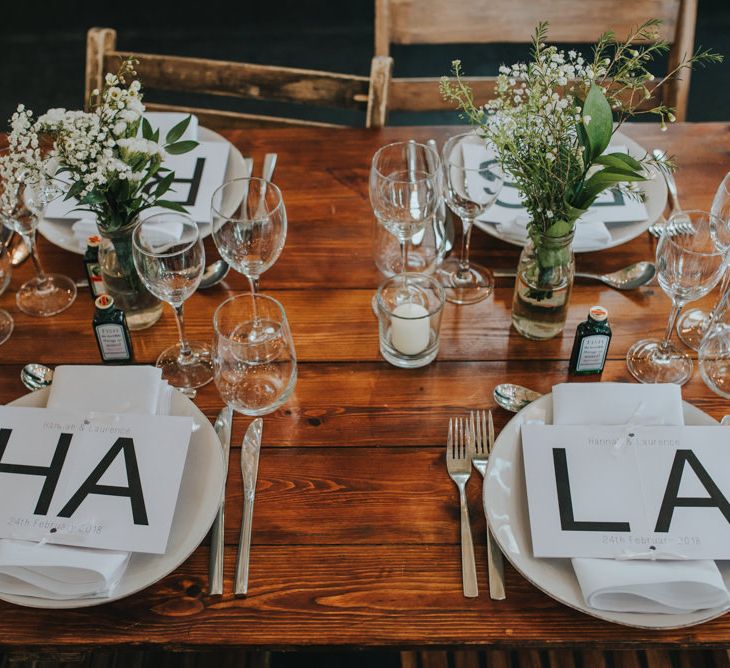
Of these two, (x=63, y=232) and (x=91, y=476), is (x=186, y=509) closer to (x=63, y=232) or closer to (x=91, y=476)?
(x=91, y=476)

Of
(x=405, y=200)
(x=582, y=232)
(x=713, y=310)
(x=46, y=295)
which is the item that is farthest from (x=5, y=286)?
(x=713, y=310)

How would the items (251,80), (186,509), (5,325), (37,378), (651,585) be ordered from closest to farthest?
(651,585), (186,509), (37,378), (5,325), (251,80)

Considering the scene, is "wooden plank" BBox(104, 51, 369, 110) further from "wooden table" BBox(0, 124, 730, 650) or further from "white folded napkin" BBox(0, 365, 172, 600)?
"white folded napkin" BBox(0, 365, 172, 600)

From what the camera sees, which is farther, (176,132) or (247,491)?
(176,132)

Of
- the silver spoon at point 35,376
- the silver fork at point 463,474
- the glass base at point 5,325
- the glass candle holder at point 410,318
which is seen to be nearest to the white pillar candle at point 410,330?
the glass candle holder at point 410,318

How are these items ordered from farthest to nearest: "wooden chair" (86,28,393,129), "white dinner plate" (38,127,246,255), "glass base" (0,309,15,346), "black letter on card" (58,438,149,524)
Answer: "wooden chair" (86,28,393,129) → "white dinner plate" (38,127,246,255) → "glass base" (0,309,15,346) → "black letter on card" (58,438,149,524)

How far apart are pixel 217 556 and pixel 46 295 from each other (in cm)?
66

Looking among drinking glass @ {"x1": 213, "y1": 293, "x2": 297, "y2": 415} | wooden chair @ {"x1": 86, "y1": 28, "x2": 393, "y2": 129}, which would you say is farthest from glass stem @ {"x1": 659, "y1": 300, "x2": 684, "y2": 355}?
wooden chair @ {"x1": 86, "y1": 28, "x2": 393, "y2": 129}

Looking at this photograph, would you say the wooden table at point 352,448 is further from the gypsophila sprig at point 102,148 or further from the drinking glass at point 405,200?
the gypsophila sprig at point 102,148

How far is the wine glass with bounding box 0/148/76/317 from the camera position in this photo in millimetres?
1321

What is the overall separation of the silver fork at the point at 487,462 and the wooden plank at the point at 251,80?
0.95m

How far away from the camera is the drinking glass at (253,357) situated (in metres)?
1.17

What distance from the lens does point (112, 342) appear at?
4.37ft

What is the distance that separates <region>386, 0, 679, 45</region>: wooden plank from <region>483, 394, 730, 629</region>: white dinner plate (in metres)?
Answer: 1.17
